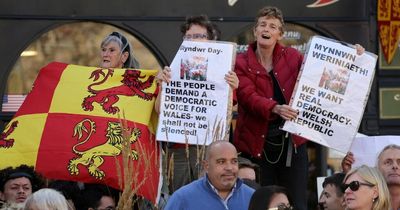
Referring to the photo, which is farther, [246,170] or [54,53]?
[54,53]

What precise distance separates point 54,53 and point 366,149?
485 cm

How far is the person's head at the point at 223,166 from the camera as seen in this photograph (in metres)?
9.35

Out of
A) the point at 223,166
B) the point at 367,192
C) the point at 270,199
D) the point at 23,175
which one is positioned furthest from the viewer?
the point at 23,175

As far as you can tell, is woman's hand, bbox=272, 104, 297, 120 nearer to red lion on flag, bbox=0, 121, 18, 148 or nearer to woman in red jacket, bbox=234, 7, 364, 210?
woman in red jacket, bbox=234, 7, 364, 210

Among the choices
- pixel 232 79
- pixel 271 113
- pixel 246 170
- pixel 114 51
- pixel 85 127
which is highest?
pixel 114 51

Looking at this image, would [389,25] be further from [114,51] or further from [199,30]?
[114,51]

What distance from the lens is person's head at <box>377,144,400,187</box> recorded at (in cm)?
1024

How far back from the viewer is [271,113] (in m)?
10.8

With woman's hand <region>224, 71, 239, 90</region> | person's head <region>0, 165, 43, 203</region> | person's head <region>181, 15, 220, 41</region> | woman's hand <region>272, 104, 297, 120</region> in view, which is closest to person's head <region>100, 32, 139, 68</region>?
person's head <region>181, 15, 220, 41</region>

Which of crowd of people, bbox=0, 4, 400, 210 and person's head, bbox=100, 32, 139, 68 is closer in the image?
crowd of people, bbox=0, 4, 400, 210

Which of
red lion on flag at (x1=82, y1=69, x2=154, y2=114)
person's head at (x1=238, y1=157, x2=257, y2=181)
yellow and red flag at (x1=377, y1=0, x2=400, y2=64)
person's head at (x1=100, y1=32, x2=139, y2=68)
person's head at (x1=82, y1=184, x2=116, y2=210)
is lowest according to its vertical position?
person's head at (x1=82, y1=184, x2=116, y2=210)

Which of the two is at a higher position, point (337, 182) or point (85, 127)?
point (85, 127)

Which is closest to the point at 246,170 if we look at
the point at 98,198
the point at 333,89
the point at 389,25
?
the point at 333,89

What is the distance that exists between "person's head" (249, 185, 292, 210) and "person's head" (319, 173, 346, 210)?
1.42 m
